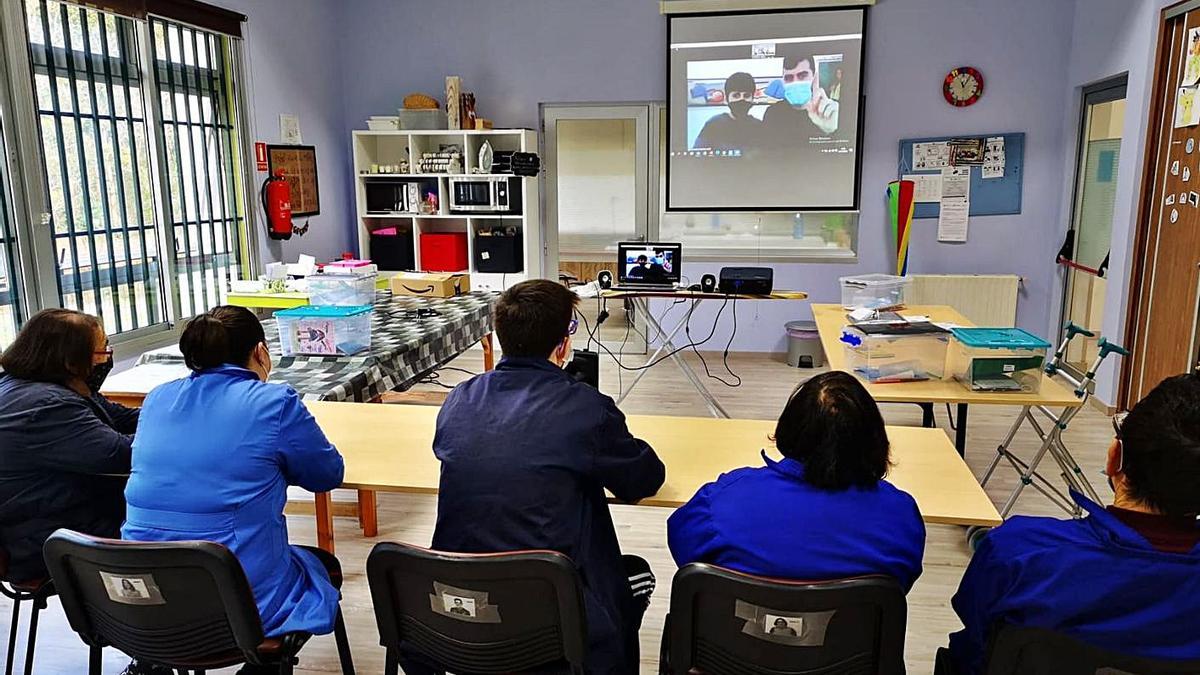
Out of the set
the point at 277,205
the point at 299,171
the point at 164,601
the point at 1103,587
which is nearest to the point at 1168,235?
the point at 1103,587

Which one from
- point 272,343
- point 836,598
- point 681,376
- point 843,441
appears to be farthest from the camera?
point 681,376

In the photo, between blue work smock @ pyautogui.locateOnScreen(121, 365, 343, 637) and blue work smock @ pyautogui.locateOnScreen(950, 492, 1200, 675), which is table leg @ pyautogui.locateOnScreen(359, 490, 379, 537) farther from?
blue work smock @ pyautogui.locateOnScreen(950, 492, 1200, 675)

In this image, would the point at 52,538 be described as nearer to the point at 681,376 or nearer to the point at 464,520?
the point at 464,520

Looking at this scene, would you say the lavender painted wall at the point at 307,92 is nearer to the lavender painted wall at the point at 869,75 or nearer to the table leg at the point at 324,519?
the lavender painted wall at the point at 869,75

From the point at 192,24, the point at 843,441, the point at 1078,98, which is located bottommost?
the point at 843,441

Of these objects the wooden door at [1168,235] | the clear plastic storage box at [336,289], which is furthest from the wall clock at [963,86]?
the clear plastic storage box at [336,289]

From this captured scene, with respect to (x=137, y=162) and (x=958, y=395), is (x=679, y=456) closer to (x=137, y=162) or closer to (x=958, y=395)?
(x=958, y=395)

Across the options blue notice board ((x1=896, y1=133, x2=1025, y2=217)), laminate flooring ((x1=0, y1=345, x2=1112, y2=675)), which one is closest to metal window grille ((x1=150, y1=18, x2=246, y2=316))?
laminate flooring ((x1=0, y1=345, x2=1112, y2=675))

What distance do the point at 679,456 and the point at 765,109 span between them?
14.8 ft

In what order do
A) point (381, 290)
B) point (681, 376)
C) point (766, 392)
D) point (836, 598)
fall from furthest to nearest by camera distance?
1. point (681, 376)
2. point (766, 392)
3. point (381, 290)
4. point (836, 598)

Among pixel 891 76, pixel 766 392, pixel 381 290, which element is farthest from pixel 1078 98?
pixel 381 290

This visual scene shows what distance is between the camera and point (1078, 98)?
5.68 metres

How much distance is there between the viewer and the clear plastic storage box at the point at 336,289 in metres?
3.90

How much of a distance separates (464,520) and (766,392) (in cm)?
411
